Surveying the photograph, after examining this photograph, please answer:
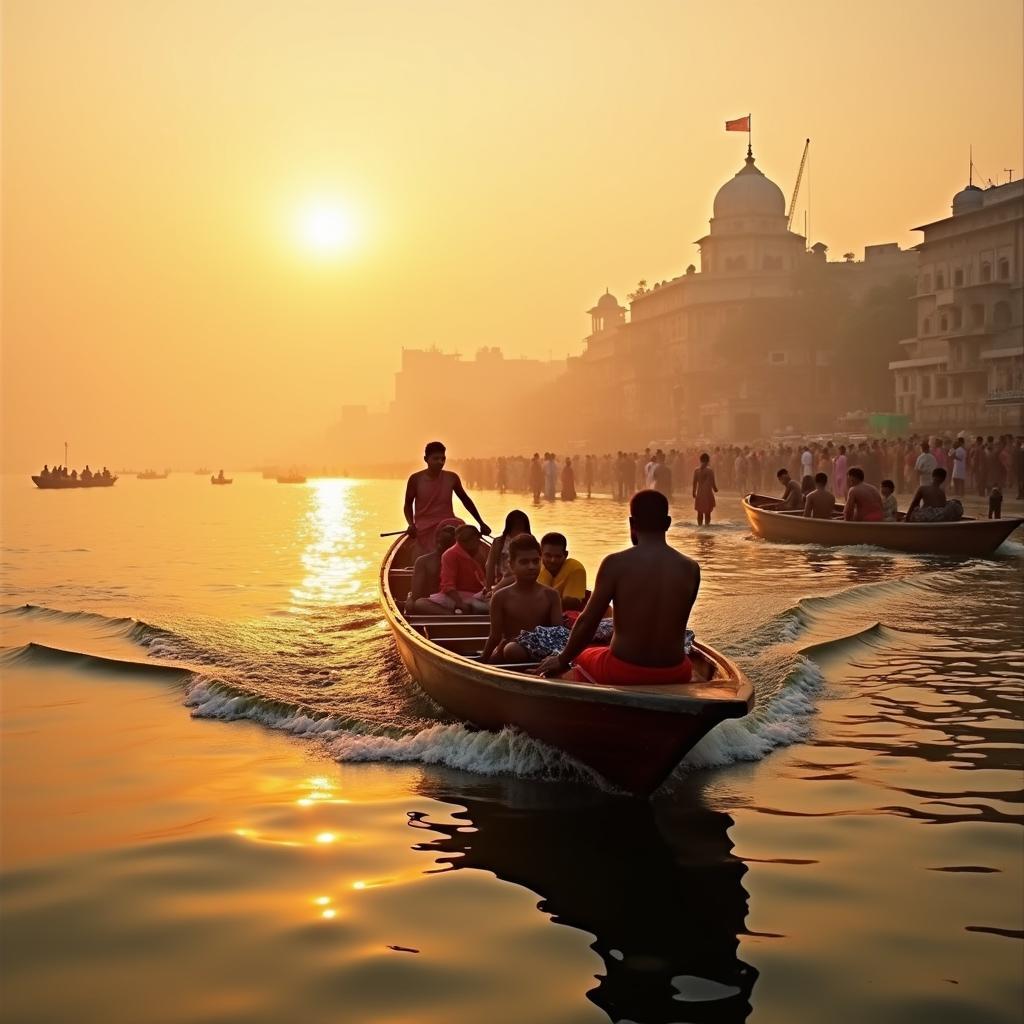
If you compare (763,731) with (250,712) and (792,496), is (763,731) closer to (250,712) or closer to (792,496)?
(250,712)

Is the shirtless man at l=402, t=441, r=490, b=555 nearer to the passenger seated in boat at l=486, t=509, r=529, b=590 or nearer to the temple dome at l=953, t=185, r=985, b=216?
the passenger seated in boat at l=486, t=509, r=529, b=590

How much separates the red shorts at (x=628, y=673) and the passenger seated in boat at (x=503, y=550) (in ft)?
7.37

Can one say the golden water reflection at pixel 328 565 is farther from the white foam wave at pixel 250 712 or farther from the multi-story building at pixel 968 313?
the multi-story building at pixel 968 313

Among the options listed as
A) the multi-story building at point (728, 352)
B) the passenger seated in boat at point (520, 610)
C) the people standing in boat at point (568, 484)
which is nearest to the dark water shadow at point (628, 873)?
the passenger seated in boat at point (520, 610)

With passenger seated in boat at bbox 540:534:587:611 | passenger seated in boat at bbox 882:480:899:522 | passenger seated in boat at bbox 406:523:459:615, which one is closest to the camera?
passenger seated in boat at bbox 540:534:587:611

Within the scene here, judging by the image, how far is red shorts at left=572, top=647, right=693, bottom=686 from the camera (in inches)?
250

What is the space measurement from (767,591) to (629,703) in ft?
34.6

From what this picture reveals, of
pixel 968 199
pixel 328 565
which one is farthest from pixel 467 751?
pixel 968 199

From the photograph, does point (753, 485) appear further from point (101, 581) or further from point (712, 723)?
point (712, 723)

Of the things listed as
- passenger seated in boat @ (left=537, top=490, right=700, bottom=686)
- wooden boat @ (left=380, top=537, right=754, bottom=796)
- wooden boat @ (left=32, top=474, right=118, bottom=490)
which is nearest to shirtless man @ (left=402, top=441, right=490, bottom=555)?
wooden boat @ (left=380, top=537, right=754, bottom=796)

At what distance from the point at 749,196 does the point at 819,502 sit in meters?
71.8

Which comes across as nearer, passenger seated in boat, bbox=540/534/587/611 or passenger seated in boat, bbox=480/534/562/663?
passenger seated in boat, bbox=480/534/562/663

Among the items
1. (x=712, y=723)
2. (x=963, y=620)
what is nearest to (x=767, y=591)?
(x=963, y=620)

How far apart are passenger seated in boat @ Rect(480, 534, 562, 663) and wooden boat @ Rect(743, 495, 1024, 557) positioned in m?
12.4
